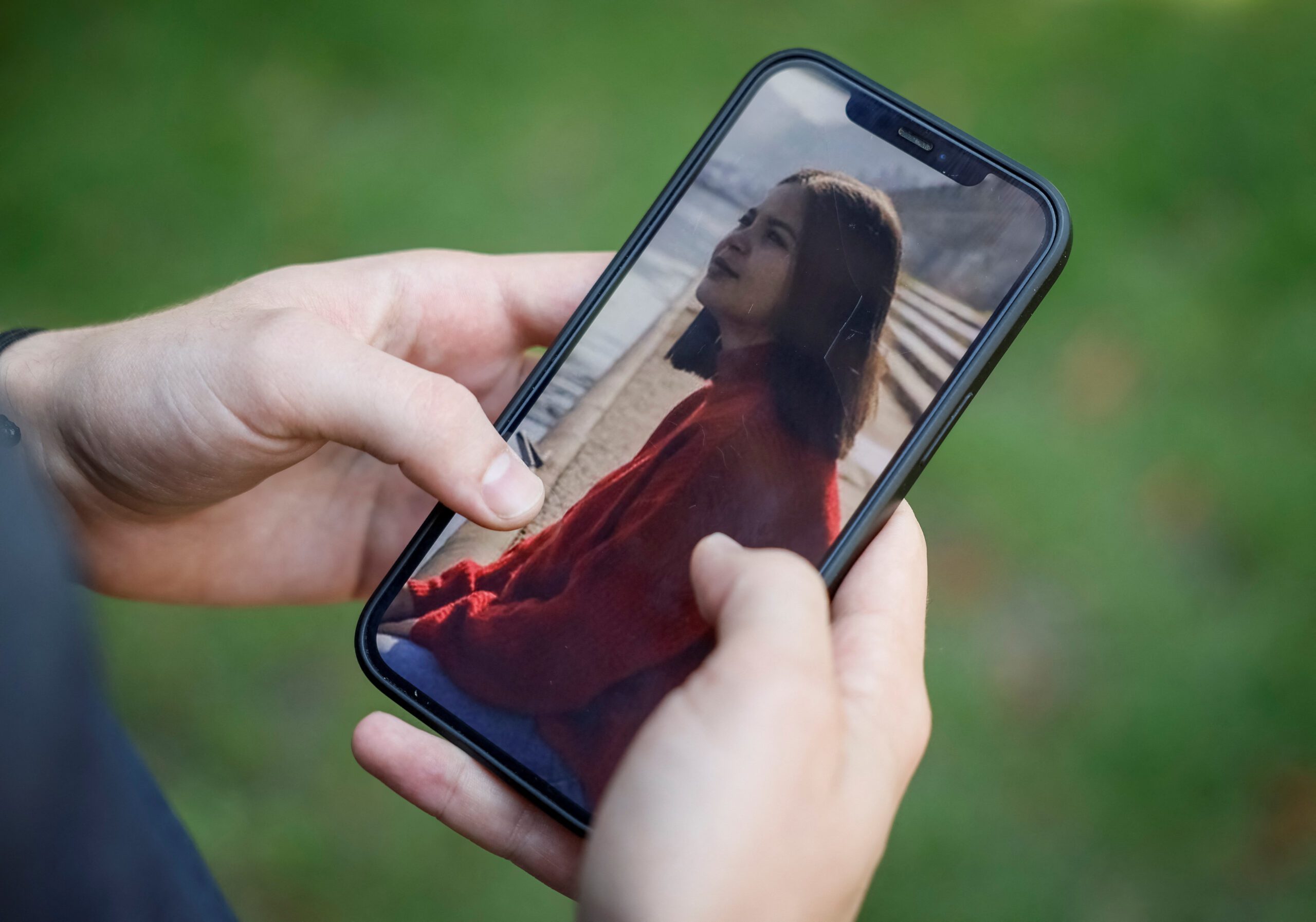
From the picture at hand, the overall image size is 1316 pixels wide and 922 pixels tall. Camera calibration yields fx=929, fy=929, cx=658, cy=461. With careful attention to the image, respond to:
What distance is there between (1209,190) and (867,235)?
1.16 m

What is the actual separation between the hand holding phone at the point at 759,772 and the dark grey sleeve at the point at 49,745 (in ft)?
0.98

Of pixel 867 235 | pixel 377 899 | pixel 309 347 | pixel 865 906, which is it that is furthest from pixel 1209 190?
pixel 377 899

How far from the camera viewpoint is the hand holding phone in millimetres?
602

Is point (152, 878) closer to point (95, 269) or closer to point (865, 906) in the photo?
point (865, 906)

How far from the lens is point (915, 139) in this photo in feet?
2.86

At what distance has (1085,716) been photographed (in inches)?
54.9

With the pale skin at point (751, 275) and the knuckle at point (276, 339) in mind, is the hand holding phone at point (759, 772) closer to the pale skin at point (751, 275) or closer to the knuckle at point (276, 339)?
the pale skin at point (751, 275)

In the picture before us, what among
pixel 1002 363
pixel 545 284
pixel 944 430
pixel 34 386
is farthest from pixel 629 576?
pixel 1002 363

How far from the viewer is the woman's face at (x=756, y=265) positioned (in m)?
0.86

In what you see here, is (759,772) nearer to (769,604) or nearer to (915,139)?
(769,604)

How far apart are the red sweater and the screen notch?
24cm

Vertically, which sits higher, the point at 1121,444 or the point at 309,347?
the point at 1121,444

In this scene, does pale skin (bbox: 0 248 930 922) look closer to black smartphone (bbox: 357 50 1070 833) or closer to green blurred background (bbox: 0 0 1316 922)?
black smartphone (bbox: 357 50 1070 833)

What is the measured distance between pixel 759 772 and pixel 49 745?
0.40 metres
